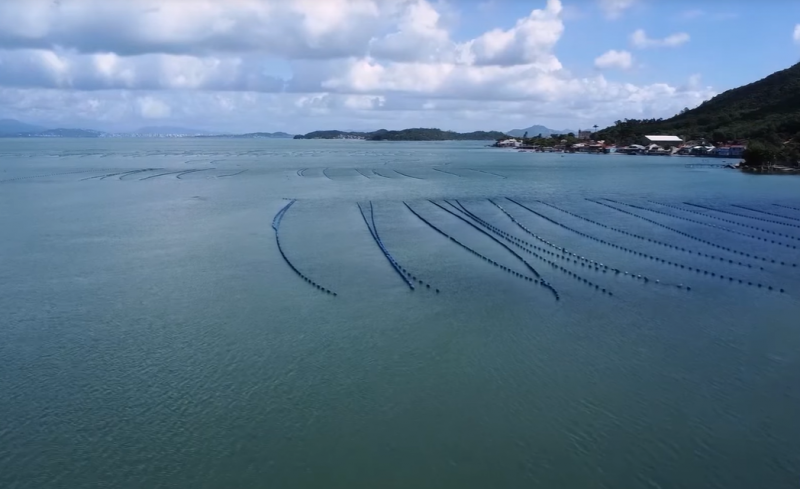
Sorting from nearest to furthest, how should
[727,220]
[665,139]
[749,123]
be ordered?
[727,220] < [749,123] < [665,139]

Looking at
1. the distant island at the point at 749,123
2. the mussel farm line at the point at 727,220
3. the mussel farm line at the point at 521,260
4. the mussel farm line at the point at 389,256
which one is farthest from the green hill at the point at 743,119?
the mussel farm line at the point at 389,256

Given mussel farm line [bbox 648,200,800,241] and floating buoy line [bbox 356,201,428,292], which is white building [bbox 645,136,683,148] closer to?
mussel farm line [bbox 648,200,800,241]

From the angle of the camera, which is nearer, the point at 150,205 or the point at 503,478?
the point at 503,478

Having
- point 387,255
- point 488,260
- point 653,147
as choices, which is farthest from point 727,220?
point 653,147

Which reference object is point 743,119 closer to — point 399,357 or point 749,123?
point 749,123

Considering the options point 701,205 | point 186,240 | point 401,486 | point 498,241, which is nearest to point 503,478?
point 401,486

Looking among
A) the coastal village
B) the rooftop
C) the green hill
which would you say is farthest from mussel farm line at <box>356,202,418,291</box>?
Result: the rooftop

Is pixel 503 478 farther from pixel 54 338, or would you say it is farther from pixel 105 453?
pixel 54 338
